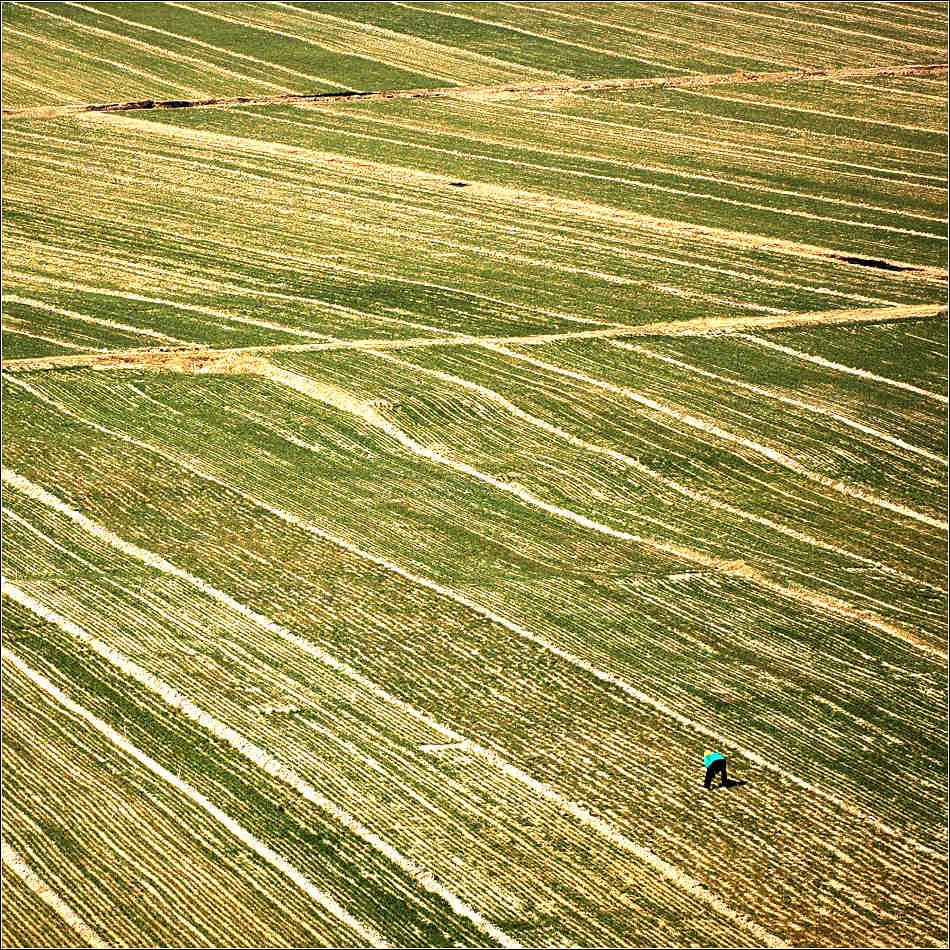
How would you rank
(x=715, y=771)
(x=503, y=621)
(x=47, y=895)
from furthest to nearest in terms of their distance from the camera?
(x=503, y=621) → (x=715, y=771) → (x=47, y=895)

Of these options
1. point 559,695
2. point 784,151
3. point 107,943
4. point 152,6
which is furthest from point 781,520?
point 152,6

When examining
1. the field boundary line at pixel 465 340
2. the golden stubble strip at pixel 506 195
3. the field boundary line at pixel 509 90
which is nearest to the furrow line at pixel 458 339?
the field boundary line at pixel 465 340

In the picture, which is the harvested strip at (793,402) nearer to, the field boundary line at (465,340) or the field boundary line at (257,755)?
the field boundary line at (465,340)

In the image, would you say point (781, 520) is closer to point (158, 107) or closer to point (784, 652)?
point (784, 652)

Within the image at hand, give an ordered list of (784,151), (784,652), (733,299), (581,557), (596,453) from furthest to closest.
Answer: (784,151) → (733,299) → (596,453) → (581,557) → (784,652)

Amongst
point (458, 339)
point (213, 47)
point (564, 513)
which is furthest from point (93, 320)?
A: point (213, 47)

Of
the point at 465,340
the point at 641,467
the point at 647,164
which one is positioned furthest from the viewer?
the point at 647,164

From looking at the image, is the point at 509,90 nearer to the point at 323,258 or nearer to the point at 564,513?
the point at 323,258
